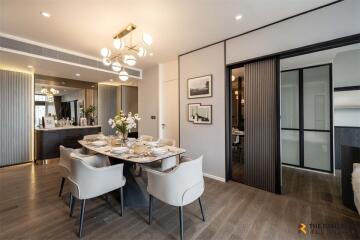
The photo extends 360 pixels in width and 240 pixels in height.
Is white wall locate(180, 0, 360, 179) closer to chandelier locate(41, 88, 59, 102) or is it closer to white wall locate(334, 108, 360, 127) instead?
white wall locate(334, 108, 360, 127)

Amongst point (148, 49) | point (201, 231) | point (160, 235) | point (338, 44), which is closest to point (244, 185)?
point (201, 231)

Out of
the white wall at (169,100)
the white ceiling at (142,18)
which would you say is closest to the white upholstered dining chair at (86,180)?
the white ceiling at (142,18)

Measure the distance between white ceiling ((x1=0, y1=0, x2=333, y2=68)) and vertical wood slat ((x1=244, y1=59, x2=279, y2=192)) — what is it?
787 mm

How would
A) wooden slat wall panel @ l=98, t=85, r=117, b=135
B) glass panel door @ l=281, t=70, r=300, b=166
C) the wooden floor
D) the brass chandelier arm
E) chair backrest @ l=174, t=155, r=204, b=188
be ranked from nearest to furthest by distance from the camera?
chair backrest @ l=174, t=155, r=204, b=188 → the wooden floor → the brass chandelier arm → glass panel door @ l=281, t=70, r=300, b=166 → wooden slat wall panel @ l=98, t=85, r=117, b=135

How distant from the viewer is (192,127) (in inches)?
159

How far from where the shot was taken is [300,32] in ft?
8.43

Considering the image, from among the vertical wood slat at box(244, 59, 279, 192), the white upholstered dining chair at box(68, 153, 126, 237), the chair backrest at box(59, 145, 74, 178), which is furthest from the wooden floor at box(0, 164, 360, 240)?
the chair backrest at box(59, 145, 74, 178)

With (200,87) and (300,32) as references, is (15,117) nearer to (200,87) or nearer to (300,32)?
(200,87)

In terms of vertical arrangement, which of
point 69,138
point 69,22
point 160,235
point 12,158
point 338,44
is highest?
point 69,22

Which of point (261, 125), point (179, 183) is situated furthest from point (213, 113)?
point (179, 183)

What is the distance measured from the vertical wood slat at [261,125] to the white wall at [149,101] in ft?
8.85

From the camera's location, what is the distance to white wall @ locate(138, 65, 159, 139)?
16.6 feet

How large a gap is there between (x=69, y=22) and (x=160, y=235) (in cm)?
339

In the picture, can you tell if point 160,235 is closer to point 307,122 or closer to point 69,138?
point 307,122
